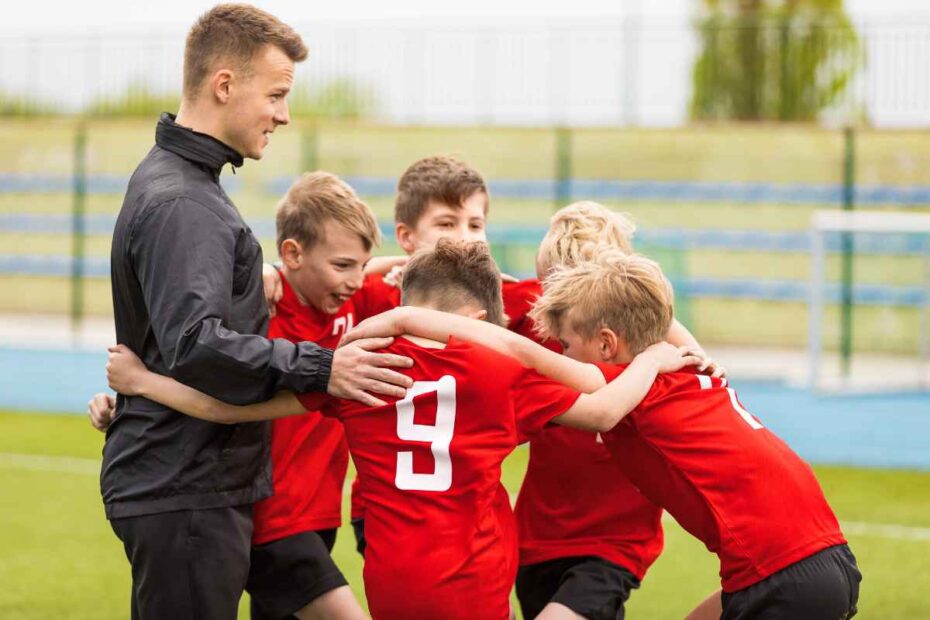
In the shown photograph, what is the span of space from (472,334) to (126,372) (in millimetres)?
901

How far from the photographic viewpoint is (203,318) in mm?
3352

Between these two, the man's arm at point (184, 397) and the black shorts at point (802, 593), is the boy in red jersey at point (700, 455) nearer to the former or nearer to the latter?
the black shorts at point (802, 593)

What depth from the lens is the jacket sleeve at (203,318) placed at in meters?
3.35

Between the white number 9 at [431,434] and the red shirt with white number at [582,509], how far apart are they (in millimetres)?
704

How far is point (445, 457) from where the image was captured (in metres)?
3.38

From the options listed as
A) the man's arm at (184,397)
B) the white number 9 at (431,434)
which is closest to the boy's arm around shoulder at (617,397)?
the white number 9 at (431,434)

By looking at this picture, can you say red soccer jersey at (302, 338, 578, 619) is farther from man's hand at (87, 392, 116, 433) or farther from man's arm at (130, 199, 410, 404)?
man's hand at (87, 392, 116, 433)

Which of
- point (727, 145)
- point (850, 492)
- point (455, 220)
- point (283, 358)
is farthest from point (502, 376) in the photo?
point (727, 145)

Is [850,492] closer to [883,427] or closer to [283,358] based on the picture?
[883,427]

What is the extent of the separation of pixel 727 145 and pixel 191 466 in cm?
1496

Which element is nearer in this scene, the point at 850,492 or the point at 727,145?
the point at 850,492

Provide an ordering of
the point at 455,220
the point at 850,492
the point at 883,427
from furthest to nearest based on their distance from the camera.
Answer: the point at 883,427 < the point at 850,492 < the point at 455,220

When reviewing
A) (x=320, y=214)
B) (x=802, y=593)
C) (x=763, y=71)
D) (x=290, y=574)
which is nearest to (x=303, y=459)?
(x=290, y=574)

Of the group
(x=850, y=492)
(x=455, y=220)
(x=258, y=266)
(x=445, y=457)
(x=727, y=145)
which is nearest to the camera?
(x=445, y=457)
